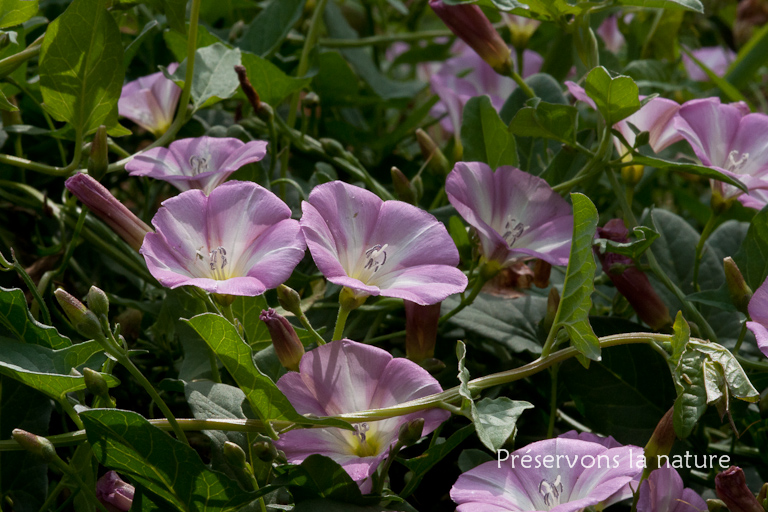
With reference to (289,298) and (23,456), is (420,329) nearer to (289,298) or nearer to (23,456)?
(289,298)

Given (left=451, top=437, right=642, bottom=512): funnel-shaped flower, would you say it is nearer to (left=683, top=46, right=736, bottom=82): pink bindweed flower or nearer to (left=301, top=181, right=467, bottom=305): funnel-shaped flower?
(left=301, top=181, right=467, bottom=305): funnel-shaped flower

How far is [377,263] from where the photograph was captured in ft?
2.28

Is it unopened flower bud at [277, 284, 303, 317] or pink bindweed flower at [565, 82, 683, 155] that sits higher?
pink bindweed flower at [565, 82, 683, 155]

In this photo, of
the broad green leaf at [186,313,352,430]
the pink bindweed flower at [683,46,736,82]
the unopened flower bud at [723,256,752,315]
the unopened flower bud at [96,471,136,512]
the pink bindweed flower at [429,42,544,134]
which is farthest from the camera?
the pink bindweed flower at [683,46,736,82]

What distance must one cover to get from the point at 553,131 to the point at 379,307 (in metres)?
0.26

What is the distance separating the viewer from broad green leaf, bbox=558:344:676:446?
79cm

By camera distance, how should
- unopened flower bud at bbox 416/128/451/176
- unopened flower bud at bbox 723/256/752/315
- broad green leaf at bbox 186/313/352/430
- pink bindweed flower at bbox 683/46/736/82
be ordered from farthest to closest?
pink bindweed flower at bbox 683/46/736/82 → unopened flower bud at bbox 416/128/451/176 → unopened flower bud at bbox 723/256/752/315 → broad green leaf at bbox 186/313/352/430

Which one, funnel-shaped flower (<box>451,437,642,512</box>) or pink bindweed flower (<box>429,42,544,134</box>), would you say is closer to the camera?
funnel-shaped flower (<box>451,437,642,512</box>)

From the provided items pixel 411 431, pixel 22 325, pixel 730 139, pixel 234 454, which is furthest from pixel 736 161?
pixel 22 325

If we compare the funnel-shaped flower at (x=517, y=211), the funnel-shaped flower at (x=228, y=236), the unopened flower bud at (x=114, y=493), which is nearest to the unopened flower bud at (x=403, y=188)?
the funnel-shaped flower at (x=517, y=211)

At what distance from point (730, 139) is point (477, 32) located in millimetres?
320

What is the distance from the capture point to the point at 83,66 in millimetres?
749

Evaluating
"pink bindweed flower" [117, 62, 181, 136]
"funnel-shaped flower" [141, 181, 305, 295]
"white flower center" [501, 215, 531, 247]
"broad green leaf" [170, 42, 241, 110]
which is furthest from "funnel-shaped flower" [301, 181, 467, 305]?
"pink bindweed flower" [117, 62, 181, 136]

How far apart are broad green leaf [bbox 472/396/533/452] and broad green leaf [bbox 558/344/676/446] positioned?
20 cm
